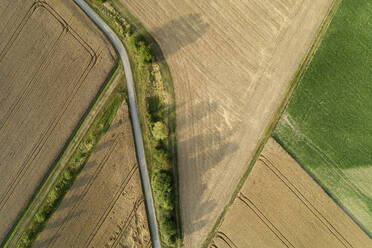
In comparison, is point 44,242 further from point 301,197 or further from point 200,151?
point 301,197

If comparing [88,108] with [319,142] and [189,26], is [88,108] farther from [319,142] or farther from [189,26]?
[319,142]

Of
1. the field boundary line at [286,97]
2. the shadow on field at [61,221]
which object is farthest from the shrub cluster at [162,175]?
the shadow on field at [61,221]

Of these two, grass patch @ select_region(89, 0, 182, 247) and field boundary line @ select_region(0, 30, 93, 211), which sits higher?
grass patch @ select_region(89, 0, 182, 247)

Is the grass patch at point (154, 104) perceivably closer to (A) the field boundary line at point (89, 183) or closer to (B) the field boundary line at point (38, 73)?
(B) the field boundary line at point (38, 73)

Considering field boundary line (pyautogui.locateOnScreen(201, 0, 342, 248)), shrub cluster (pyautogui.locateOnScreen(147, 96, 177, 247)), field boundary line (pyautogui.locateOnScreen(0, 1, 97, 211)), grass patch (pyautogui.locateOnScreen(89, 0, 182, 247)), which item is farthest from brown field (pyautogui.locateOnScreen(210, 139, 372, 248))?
field boundary line (pyautogui.locateOnScreen(0, 1, 97, 211))

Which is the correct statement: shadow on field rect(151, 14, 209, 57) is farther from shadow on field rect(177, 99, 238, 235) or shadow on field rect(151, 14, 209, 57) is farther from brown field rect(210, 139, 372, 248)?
brown field rect(210, 139, 372, 248)

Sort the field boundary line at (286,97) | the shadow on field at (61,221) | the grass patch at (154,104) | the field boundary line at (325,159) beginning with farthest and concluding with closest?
the shadow on field at (61,221)
the grass patch at (154,104)
the field boundary line at (325,159)
the field boundary line at (286,97)

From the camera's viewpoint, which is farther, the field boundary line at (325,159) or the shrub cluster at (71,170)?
Answer: the shrub cluster at (71,170)

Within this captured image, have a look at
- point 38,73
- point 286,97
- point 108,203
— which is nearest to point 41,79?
point 38,73
